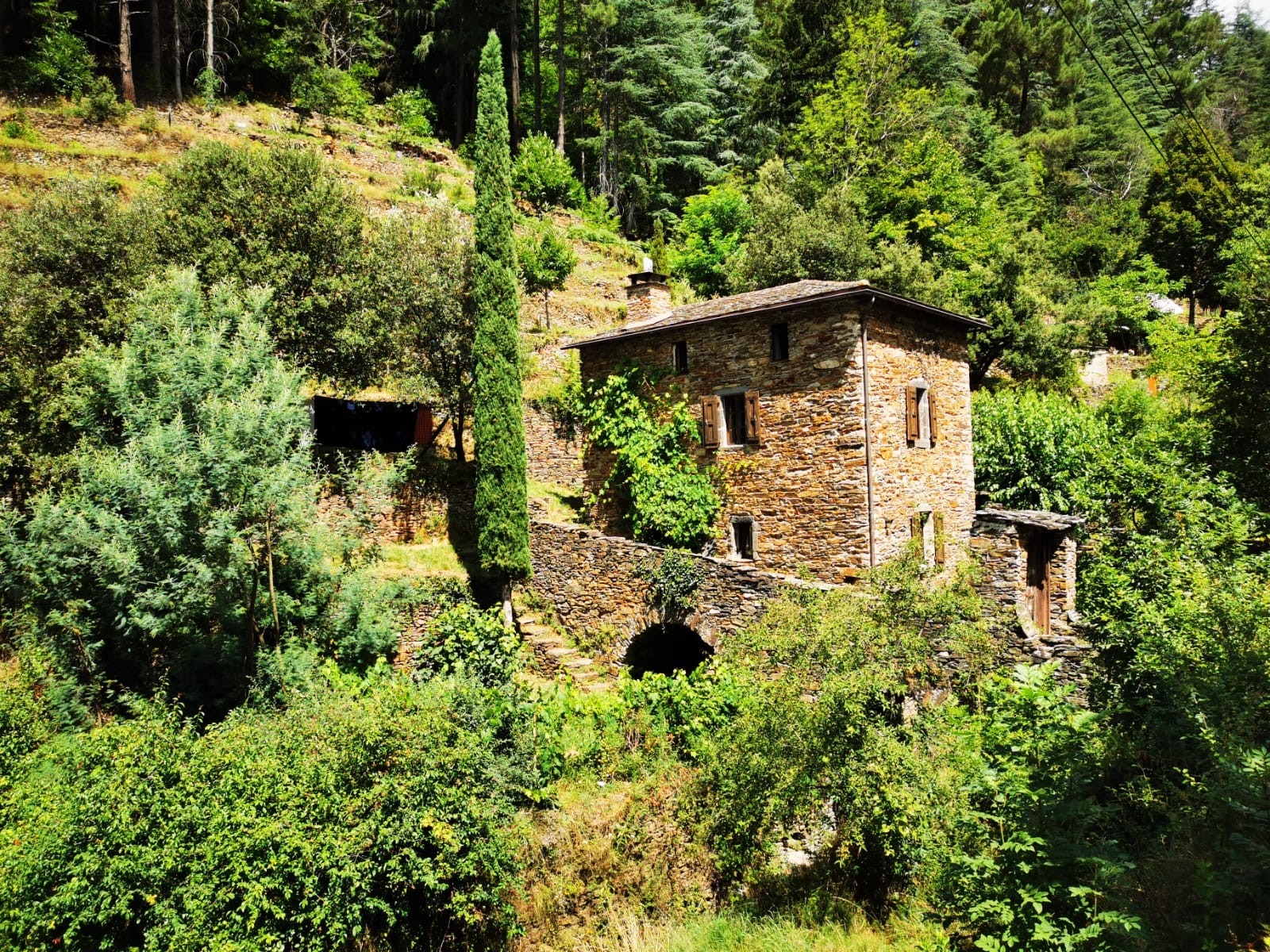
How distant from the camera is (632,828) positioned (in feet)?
27.9

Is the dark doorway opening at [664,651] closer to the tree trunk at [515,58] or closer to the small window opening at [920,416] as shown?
the small window opening at [920,416]

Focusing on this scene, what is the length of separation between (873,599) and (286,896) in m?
7.59

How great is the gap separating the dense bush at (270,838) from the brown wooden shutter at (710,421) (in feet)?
32.1

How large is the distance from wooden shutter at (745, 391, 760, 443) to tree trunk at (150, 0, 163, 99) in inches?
1235

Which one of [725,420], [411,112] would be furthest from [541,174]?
[725,420]

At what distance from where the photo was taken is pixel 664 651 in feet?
53.0

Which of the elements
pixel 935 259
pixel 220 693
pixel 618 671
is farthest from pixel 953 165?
pixel 220 693

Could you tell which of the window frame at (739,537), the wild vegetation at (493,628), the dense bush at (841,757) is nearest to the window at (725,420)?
the wild vegetation at (493,628)

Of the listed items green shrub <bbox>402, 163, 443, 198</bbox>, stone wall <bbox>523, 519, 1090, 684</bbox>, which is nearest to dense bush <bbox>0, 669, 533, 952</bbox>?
stone wall <bbox>523, 519, 1090, 684</bbox>

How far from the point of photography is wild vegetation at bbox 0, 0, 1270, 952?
6.44 meters

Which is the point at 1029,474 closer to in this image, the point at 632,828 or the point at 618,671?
the point at 618,671

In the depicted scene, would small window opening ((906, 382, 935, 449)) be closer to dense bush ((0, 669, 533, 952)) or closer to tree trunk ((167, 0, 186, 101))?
dense bush ((0, 669, 533, 952))

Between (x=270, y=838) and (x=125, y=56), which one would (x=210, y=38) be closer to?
(x=125, y=56)

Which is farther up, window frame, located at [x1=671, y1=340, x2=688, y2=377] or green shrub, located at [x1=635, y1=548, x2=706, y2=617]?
window frame, located at [x1=671, y1=340, x2=688, y2=377]
